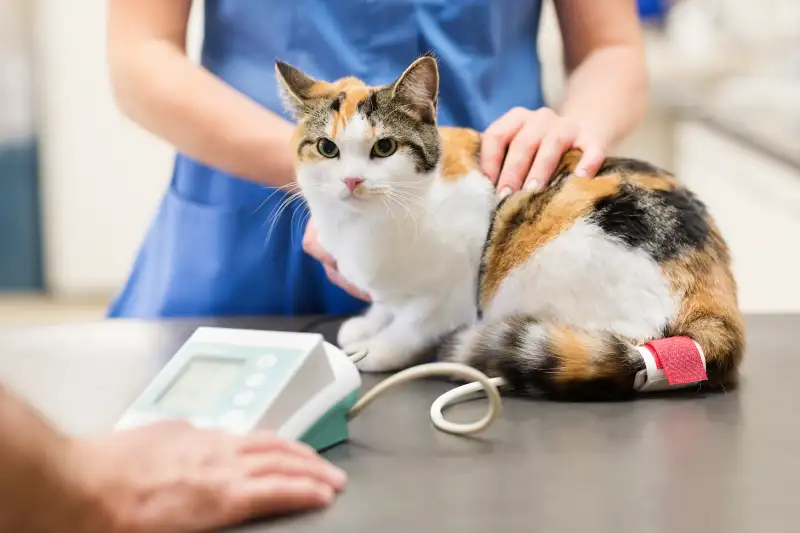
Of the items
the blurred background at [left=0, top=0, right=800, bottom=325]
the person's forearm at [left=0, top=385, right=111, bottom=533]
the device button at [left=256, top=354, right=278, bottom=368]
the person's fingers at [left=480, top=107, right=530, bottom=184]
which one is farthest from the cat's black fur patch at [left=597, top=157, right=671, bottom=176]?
the blurred background at [left=0, top=0, right=800, bottom=325]

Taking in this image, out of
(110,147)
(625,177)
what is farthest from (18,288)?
(625,177)

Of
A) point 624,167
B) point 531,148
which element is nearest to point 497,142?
point 531,148

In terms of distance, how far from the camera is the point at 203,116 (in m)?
1.09

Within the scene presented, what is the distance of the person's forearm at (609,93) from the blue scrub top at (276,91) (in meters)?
0.10

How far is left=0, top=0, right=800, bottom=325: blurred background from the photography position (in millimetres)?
2393

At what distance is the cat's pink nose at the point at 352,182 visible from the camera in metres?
0.84

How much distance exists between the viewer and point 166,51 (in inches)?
45.2

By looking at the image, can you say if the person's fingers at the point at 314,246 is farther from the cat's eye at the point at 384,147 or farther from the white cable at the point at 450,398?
the white cable at the point at 450,398

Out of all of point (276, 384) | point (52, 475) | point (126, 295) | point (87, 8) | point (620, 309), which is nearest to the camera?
point (52, 475)

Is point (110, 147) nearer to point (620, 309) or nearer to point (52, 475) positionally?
point (620, 309)

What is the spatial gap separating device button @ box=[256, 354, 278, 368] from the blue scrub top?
0.54 metres

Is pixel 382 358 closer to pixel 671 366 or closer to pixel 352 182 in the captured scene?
pixel 352 182

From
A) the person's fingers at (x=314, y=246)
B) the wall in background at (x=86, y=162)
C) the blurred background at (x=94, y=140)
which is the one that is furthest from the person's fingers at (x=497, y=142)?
the wall in background at (x=86, y=162)

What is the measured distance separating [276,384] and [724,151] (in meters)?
2.00
